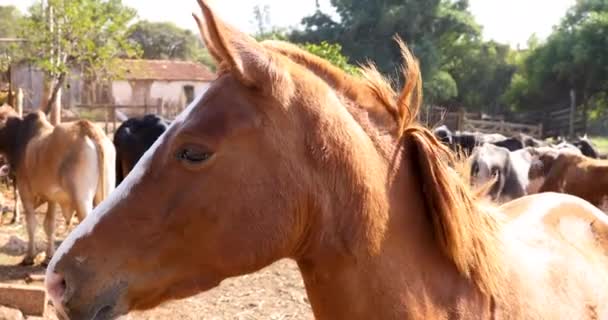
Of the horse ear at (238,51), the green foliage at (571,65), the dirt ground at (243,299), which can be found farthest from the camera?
the green foliage at (571,65)

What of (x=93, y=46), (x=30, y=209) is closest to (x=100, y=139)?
(x=30, y=209)

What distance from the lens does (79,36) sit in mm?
14898

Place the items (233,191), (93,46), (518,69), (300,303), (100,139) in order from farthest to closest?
(518,69)
(93,46)
(100,139)
(300,303)
(233,191)

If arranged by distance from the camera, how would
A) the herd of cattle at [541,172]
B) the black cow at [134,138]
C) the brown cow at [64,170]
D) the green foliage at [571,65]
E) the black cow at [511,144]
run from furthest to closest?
1. the green foliage at [571,65]
2. the black cow at [511,144]
3. the black cow at [134,138]
4. the herd of cattle at [541,172]
5. the brown cow at [64,170]

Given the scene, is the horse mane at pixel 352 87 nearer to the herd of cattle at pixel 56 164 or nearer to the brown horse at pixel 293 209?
the brown horse at pixel 293 209

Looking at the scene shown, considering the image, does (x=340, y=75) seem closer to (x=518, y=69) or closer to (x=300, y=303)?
(x=300, y=303)

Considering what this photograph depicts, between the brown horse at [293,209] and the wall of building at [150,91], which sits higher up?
the brown horse at [293,209]

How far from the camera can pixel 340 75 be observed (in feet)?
5.86

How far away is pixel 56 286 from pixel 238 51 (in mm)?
762

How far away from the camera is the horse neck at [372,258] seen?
1.65 m

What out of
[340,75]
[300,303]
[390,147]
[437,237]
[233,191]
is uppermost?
[340,75]

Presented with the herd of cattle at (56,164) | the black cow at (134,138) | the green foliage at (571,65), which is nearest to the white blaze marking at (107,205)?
the herd of cattle at (56,164)

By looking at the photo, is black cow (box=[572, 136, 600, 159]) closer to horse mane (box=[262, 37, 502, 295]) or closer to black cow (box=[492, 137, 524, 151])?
black cow (box=[492, 137, 524, 151])

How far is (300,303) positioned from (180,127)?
452 cm
